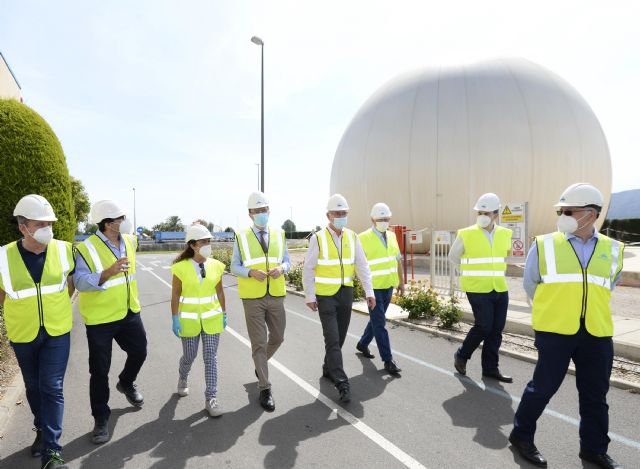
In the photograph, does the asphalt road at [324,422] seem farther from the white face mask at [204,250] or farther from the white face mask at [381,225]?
the white face mask at [381,225]

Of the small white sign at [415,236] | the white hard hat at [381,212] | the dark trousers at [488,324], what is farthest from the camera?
the small white sign at [415,236]

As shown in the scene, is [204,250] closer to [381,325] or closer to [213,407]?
[213,407]

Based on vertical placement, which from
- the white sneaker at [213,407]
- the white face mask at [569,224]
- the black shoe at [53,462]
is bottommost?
the white sneaker at [213,407]

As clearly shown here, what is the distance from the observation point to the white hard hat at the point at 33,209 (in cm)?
303

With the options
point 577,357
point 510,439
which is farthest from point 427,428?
point 577,357

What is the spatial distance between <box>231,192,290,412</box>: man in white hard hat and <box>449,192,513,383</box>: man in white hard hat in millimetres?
2126

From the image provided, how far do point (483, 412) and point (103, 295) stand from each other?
12.1 feet

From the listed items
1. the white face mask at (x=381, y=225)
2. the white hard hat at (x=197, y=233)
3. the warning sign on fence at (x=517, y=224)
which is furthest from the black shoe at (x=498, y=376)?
the warning sign on fence at (x=517, y=224)

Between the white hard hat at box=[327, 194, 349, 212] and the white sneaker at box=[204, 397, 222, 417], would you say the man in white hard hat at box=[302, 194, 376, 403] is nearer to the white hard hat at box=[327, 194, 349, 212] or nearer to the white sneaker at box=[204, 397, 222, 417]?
the white hard hat at box=[327, 194, 349, 212]

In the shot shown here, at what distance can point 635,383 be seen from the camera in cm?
452

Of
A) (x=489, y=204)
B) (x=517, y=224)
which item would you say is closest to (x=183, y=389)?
(x=489, y=204)

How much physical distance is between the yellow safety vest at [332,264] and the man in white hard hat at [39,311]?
241 centimetres

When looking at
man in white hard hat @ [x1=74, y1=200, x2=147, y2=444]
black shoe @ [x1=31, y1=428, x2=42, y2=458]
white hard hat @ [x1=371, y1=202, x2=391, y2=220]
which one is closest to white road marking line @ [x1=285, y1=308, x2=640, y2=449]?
white hard hat @ [x1=371, y1=202, x2=391, y2=220]

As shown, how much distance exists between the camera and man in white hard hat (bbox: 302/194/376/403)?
441 cm
